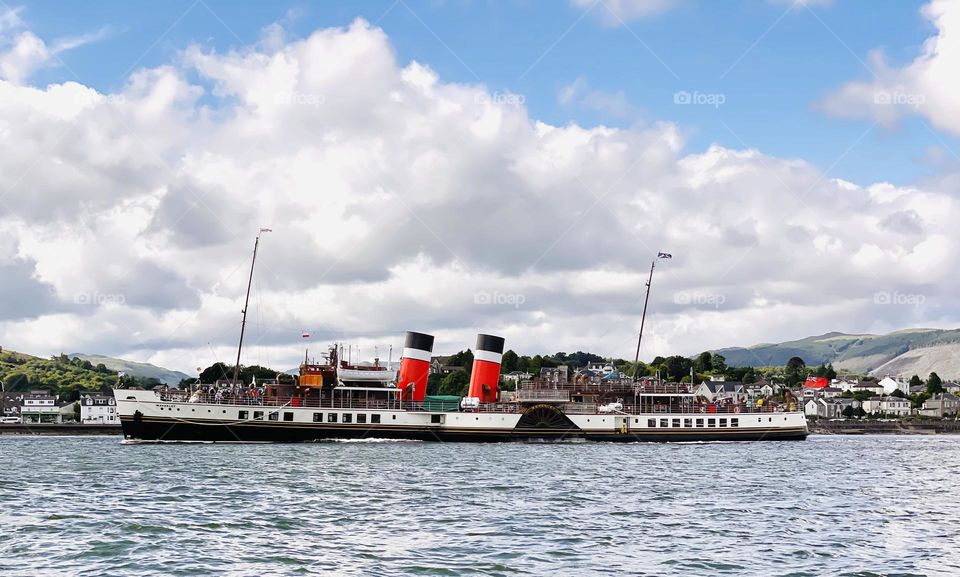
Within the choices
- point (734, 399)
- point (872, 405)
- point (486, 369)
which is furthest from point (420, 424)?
point (872, 405)

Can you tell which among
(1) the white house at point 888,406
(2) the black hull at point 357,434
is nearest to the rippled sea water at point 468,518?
(2) the black hull at point 357,434

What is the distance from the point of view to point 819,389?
199 m

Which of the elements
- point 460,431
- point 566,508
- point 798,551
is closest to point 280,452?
point 460,431

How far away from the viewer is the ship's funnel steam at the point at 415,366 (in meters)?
73.1

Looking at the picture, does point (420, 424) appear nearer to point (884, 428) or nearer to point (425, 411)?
point (425, 411)

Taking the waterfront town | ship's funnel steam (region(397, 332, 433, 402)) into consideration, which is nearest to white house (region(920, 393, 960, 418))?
the waterfront town

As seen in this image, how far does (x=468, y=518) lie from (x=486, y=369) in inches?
1905

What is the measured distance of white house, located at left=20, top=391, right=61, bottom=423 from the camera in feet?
568

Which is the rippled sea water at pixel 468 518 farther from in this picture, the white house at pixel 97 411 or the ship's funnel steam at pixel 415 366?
the white house at pixel 97 411

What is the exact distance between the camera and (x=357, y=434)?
67.6 meters

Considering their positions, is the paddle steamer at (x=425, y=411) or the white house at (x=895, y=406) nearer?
the paddle steamer at (x=425, y=411)

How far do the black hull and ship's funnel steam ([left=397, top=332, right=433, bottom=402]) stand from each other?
15.7 feet

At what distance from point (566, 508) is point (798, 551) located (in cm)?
888

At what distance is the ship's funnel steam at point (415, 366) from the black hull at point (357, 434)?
15.7ft
